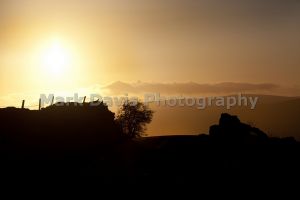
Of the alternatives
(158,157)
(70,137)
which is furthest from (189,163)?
(70,137)

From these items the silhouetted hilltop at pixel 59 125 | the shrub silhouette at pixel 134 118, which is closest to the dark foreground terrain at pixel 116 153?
the silhouetted hilltop at pixel 59 125

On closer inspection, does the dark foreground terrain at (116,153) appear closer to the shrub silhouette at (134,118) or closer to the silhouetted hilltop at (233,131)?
the silhouetted hilltop at (233,131)

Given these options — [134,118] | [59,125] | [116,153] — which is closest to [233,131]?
[116,153]

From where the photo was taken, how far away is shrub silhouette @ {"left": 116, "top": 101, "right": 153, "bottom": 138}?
9562 cm

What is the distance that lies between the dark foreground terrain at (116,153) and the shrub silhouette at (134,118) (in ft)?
114

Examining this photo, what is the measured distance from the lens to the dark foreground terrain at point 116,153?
45156mm

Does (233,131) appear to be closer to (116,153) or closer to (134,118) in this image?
(116,153)

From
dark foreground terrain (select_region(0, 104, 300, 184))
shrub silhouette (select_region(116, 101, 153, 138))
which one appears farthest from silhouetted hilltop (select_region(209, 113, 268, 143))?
shrub silhouette (select_region(116, 101, 153, 138))

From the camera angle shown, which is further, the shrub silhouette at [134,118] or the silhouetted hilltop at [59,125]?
the shrub silhouette at [134,118]

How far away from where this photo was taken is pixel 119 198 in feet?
128

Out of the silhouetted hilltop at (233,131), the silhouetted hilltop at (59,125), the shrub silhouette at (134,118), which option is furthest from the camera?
the shrub silhouette at (134,118)

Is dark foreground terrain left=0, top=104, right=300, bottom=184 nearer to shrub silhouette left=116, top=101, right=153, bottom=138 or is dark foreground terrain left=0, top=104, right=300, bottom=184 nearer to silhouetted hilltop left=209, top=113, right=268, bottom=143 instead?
silhouetted hilltop left=209, top=113, right=268, bottom=143

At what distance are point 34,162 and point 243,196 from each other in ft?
74.4

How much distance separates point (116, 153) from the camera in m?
53.9
